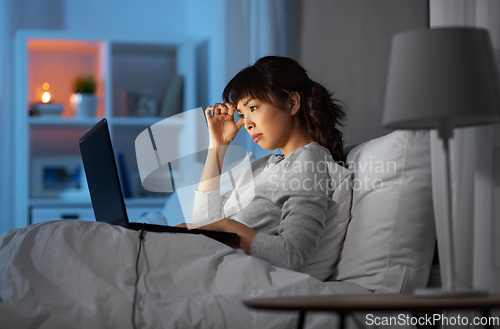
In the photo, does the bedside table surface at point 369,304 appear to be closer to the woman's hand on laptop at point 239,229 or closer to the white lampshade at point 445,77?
the white lampshade at point 445,77

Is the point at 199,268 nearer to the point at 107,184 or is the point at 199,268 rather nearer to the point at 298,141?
the point at 107,184

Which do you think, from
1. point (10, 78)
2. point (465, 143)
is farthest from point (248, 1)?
point (465, 143)

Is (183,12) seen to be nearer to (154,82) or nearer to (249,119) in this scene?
(154,82)

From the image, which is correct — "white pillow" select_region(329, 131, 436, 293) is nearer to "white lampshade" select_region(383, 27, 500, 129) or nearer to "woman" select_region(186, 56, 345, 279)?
"woman" select_region(186, 56, 345, 279)

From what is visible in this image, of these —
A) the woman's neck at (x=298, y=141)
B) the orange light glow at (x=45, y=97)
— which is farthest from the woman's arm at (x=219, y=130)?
the orange light glow at (x=45, y=97)

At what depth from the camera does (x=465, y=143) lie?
103 centimetres

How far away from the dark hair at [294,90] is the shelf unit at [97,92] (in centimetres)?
130

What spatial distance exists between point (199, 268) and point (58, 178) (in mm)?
2307

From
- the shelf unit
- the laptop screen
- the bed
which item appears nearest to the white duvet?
A: the bed

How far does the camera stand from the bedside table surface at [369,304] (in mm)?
653

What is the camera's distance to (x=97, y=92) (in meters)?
3.12

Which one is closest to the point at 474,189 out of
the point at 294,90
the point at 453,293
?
the point at 453,293

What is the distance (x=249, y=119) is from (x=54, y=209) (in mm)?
1743

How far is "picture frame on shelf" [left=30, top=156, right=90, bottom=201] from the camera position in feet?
9.82
